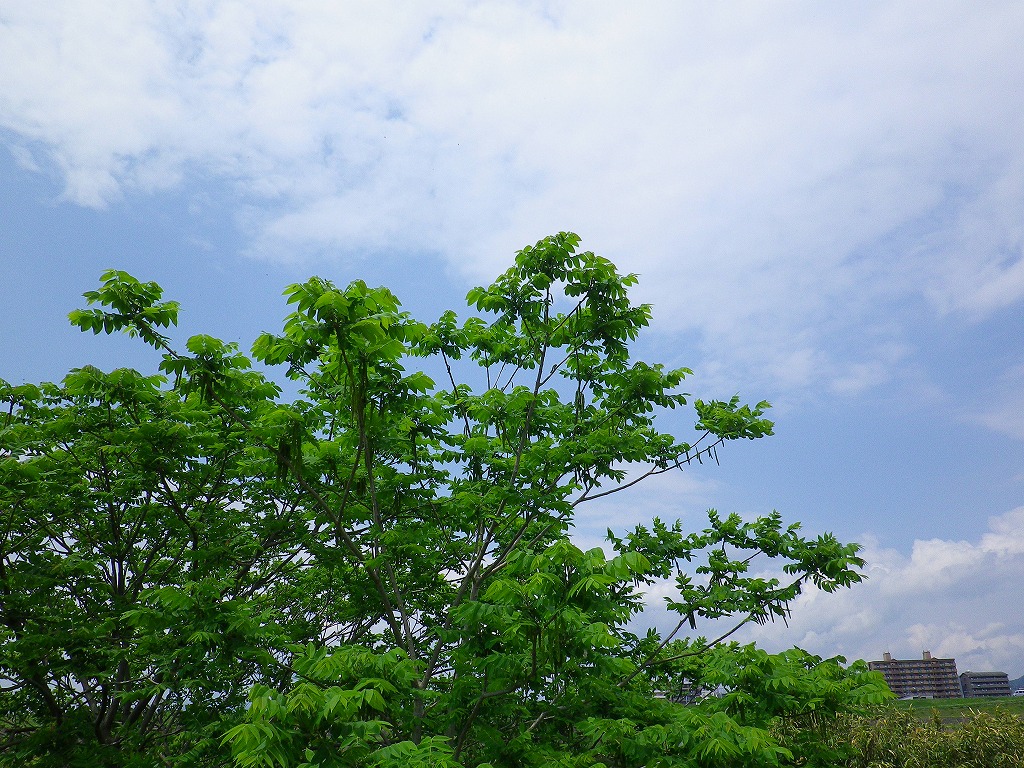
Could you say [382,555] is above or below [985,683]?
above

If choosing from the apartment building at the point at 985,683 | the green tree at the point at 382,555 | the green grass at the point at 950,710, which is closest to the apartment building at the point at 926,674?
the apartment building at the point at 985,683

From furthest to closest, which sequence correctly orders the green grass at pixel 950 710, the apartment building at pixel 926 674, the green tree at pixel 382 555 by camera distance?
the apartment building at pixel 926 674
the green grass at pixel 950 710
the green tree at pixel 382 555

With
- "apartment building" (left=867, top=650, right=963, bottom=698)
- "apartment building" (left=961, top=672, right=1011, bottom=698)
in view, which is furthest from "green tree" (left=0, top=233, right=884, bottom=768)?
"apartment building" (left=961, top=672, right=1011, bottom=698)

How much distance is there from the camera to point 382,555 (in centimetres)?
1017

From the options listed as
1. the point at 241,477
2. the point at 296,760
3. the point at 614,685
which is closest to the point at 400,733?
the point at 614,685

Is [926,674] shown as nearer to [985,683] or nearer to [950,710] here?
[985,683]

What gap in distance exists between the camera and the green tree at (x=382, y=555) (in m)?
A: 7.69

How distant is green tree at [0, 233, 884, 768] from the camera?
7.69 meters

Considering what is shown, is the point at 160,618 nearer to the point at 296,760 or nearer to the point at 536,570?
the point at 296,760

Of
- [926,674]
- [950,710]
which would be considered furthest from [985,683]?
[950,710]

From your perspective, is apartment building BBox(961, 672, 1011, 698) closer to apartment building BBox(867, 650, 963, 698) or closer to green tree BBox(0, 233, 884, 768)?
apartment building BBox(867, 650, 963, 698)

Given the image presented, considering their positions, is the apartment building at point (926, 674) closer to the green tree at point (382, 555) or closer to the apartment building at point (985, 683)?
the apartment building at point (985, 683)

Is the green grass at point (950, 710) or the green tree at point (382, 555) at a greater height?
Answer: the green tree at point (382, 555)

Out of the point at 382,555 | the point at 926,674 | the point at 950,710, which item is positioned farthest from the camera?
the point at 926,674
